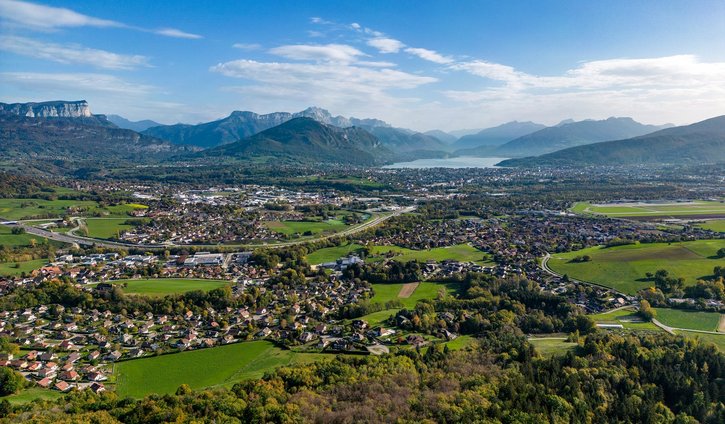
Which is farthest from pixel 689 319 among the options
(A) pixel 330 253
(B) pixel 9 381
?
(B) pixel 9 381

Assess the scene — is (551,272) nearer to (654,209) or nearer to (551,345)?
(551,345)

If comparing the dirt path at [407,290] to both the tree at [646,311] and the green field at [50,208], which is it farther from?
the green field at [50,208]

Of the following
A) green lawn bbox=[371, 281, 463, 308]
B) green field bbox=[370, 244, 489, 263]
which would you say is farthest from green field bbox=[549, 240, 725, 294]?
green lawn bbox=[371, 281, 463, 308]

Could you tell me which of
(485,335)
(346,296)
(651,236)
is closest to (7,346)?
(346,296)

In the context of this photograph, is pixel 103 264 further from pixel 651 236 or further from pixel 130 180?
pixel 130 180

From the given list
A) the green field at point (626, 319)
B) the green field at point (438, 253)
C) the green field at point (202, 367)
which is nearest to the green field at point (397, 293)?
the green field at point (438, 253)
